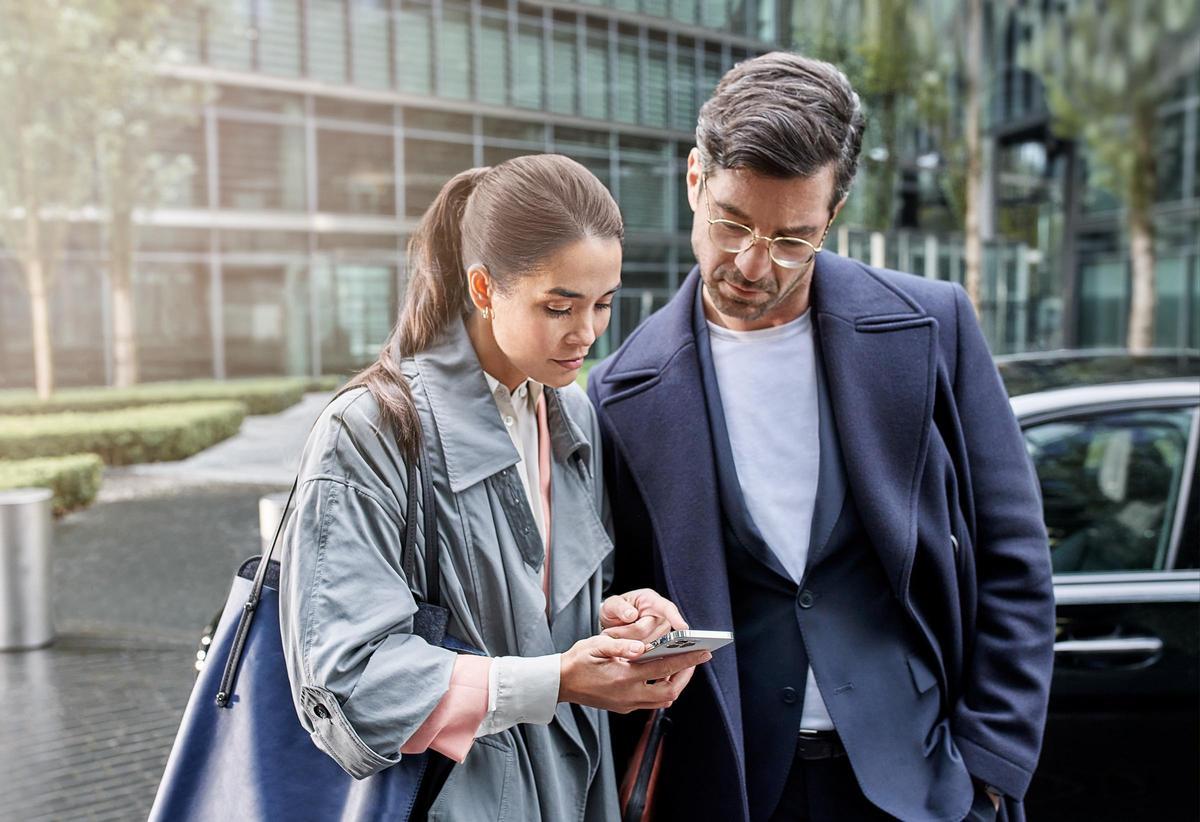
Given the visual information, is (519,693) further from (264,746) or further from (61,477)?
(61,477)

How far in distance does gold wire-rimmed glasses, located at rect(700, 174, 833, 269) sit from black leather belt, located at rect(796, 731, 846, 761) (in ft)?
2.65

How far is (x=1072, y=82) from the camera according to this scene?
35.1ft

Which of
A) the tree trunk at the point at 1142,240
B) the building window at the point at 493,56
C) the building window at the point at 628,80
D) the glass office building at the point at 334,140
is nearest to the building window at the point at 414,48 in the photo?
the glass office building at the point at 334,140

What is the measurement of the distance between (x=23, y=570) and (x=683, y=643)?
18.6 feet

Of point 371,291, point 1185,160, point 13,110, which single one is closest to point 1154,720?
point 371,291

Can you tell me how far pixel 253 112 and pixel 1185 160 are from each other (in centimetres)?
1102

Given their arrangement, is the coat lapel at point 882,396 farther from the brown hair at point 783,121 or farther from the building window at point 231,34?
the building window at point 231,34

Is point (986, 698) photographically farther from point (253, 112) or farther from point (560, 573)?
point (253, 112)

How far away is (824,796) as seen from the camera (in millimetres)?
1771

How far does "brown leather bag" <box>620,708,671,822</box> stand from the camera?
176 centimetres

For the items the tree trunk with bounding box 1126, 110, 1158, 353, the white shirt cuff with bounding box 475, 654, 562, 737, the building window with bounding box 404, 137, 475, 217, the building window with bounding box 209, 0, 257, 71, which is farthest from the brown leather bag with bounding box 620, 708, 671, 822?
the tree trunk with bounding box 1126, 110, 1158, 353

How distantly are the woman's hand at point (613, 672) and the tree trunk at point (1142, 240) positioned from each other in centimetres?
1222

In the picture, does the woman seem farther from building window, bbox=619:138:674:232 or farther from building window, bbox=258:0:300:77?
building window, bbox=258:0:300:77

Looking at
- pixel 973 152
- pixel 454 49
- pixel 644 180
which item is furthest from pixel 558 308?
pixel 973 152
